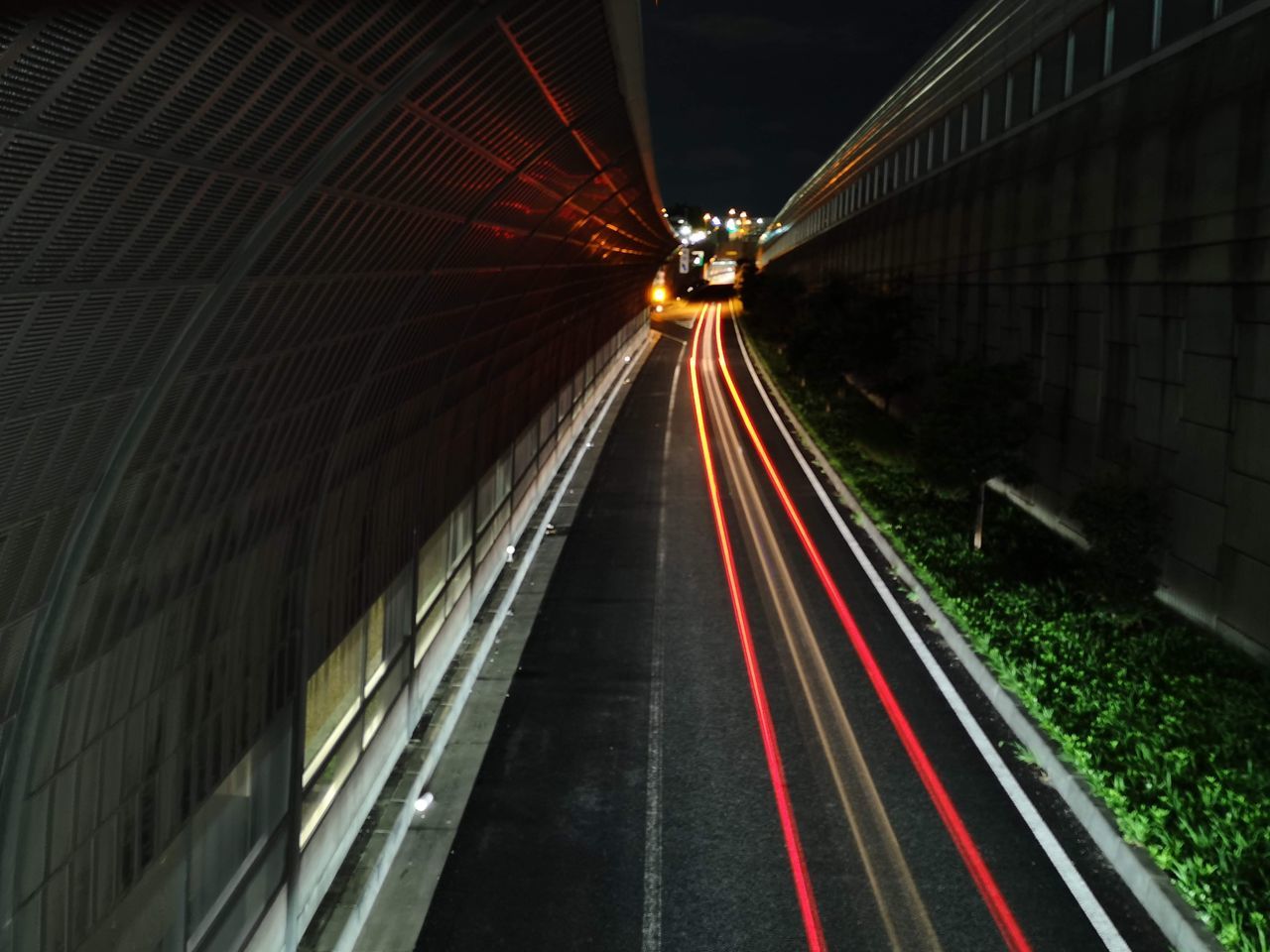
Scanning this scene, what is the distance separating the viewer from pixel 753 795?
31.4 feet

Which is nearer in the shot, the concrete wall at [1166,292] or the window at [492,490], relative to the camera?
the concrete wall at [1166,292]

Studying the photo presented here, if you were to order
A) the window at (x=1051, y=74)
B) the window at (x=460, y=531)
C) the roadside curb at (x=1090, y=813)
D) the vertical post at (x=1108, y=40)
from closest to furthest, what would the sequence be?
the roadside curb at (x=1090, y=813) → the window at (x=460, y=531) → the vertical post at (x=1108, y=40) → the window at (x=1051, y=74)

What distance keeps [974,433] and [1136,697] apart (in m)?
7.21

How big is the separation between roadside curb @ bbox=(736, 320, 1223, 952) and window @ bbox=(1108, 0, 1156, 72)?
9658mm

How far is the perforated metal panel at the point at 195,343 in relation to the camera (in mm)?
3285

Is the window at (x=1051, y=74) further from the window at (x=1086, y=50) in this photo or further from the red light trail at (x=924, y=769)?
the red light trail at (x=924, y=769)

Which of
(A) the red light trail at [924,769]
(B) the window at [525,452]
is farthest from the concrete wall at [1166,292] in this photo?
(B) the window at [525,452]

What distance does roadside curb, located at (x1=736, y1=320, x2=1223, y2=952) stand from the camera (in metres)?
7.25

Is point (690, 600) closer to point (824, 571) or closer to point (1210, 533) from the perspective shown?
point (824, 571)

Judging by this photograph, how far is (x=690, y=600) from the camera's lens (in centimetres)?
1559

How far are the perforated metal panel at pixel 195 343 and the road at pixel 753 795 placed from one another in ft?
8.49

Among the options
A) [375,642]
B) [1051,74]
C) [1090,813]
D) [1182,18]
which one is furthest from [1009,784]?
[1051,74]

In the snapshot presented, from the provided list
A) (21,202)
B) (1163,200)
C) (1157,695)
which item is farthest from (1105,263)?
(21,202)

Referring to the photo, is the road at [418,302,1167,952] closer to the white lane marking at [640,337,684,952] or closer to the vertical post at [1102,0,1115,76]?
the white lane marking at [640,337,684,952]
